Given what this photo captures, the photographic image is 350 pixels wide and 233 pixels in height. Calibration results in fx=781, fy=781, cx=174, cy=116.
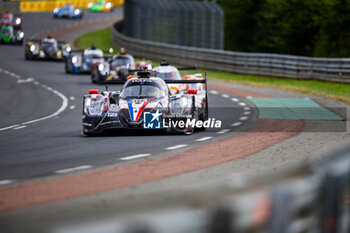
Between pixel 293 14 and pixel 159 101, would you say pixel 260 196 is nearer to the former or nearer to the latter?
pixel 159 101

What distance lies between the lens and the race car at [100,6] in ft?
343

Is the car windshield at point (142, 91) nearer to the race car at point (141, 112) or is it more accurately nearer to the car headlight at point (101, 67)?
the race car at point (141, 112)

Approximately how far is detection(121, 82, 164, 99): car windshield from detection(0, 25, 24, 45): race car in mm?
45556

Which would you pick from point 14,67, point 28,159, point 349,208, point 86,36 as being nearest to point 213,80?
point 14,67

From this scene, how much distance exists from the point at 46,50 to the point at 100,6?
186 ft

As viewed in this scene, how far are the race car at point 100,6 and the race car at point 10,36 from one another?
42266 millimetres

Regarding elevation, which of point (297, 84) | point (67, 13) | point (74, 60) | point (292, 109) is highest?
point (292, 109)

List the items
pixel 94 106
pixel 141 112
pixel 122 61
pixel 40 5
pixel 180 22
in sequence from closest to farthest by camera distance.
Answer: pixel 141 112 < pixel 94 106 < pixel 122 61 < pixel 180 22 < pixel 40 5

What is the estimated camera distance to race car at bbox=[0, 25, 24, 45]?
61.5 m

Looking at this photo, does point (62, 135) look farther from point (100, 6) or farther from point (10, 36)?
point (100, 6)

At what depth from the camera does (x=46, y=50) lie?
49.2 meters

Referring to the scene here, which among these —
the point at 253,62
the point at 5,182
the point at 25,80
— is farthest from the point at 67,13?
the point at 5,182

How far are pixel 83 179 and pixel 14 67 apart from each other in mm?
35956

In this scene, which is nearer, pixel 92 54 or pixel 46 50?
pixel 92 54
